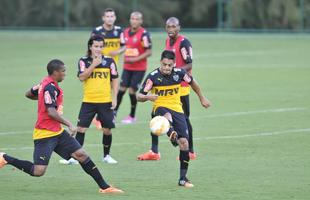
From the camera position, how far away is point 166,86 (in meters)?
12.6

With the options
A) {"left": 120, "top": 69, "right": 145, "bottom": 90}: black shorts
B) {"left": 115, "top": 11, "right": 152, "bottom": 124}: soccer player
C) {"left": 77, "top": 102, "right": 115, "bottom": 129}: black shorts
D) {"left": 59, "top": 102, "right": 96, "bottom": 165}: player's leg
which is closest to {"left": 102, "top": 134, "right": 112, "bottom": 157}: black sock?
{"left": 77, "top": 102, "right": 115, "bottom": 129}: black shorts

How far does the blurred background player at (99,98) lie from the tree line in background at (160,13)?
34.4 meters

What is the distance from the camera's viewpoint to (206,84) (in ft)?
88.4

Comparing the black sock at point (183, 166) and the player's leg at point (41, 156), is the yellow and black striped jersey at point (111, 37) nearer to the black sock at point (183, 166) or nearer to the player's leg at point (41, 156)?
the black sock at point (183, 166)

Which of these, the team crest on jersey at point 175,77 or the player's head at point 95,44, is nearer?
the team crest on jersey at point 175,77

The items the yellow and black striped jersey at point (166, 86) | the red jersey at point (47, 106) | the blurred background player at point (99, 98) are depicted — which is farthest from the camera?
the blurred background player at point (99, 98)

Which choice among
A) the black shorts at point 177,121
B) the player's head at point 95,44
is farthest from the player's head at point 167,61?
the player's head at point 95,44

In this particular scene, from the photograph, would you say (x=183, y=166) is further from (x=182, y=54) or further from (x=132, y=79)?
(x=132, y=79)

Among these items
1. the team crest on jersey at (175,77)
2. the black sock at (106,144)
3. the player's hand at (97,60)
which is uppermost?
the player's hand at (97,60)

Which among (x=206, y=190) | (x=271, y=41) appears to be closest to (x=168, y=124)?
(x=206, y=190)

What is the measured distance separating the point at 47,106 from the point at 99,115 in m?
2.83

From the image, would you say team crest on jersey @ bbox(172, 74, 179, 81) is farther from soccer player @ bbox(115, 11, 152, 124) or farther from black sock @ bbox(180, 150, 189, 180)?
soccer player @ bbox(115, 11, 152, 124)

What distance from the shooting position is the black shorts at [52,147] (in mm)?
11406

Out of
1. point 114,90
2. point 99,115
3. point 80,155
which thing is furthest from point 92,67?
point 80,155
